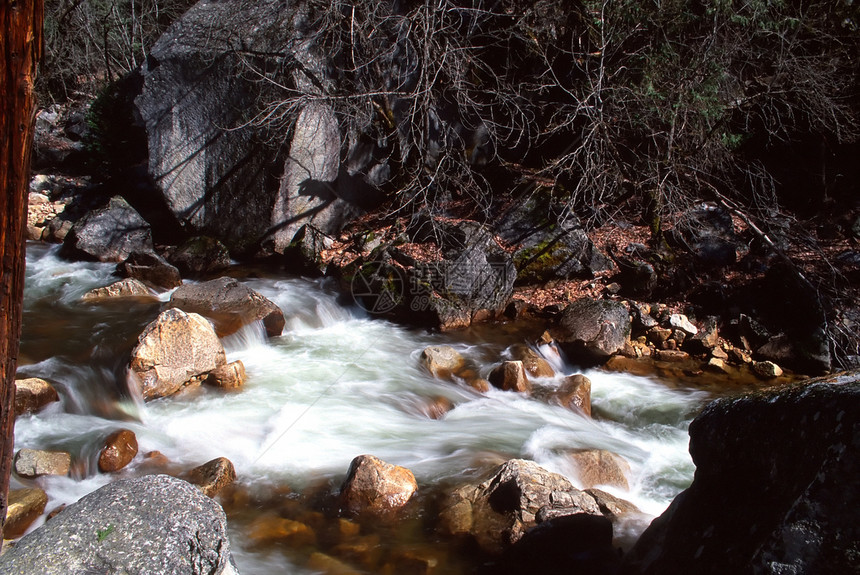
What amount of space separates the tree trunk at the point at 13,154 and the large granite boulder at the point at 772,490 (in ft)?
8.91

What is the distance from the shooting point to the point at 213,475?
Result: 4457mm

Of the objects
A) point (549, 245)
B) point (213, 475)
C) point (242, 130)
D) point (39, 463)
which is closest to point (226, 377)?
point (213, 475)

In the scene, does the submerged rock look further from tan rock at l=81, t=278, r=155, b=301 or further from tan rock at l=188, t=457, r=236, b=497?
tan rock at l=188, t=457, r=236, b=497

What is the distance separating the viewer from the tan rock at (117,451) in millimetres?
4656

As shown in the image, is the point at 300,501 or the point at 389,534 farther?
the point at 300,501

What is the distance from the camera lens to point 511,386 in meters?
6.34

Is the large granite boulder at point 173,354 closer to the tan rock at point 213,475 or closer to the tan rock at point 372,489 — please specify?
the tan rock at point 213,475

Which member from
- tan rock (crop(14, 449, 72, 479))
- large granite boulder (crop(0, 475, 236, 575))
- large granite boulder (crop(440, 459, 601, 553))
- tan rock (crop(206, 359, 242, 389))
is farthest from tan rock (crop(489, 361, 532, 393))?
large granite boulder (crop(0, 475, 236, 575))

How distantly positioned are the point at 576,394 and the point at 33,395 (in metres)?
4.83

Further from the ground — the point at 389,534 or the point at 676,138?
the point at 676,138

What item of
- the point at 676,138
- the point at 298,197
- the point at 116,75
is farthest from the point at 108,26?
the point at 676,138

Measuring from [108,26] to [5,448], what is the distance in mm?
15418

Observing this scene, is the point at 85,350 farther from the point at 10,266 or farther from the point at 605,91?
the point at 605,91

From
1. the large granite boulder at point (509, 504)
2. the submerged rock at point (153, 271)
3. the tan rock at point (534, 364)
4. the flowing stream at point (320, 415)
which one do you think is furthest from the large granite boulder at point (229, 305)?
the large granite boulder at point (509, 504)
